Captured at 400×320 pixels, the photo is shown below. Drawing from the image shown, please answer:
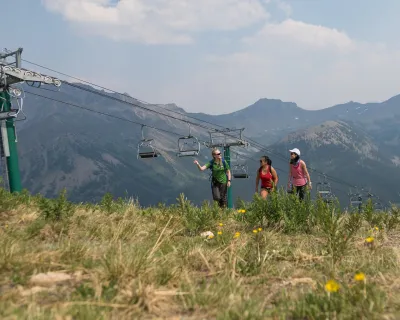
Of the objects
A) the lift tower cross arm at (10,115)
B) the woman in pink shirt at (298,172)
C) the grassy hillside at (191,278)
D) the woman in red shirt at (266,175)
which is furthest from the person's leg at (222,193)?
the lift tower cross arm at (10,115)

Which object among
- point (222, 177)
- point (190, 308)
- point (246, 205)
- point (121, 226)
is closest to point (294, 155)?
point (222, 177)

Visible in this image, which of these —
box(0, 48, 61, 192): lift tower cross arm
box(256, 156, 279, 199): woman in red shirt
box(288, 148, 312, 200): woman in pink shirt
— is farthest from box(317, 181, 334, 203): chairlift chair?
box(0, 48, 61, 192): lift tower cross arm

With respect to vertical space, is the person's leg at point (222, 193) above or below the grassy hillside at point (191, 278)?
below

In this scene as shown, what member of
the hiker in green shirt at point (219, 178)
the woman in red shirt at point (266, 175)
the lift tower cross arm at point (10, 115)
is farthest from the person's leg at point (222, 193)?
the lift tower cross arm at point (10, 115)

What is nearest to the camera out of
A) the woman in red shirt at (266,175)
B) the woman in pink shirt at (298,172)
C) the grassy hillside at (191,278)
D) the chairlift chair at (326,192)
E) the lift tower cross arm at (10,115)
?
the grassy hillside at (191,278)

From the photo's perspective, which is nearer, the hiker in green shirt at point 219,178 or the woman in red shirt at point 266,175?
the woman in red shirt at point 266,175

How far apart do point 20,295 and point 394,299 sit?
8.15ft

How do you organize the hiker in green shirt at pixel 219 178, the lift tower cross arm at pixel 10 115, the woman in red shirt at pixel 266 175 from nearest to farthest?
the woman in red shirt at pixel 266 175
the hiker in green shirt at pixel 219 178
the lift tower cross arm at pixel 10 115

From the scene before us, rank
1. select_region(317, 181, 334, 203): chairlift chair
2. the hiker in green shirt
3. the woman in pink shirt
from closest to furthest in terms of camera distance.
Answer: select_region(317, 181, 334, 203): chairlift chair < the woman in pink shirt < the hiker in green shirt

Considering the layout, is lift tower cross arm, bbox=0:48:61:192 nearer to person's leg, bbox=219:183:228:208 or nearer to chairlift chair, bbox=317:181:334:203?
person's leg, bbox=219:183:228:208

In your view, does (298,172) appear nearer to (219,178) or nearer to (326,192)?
(219,178)

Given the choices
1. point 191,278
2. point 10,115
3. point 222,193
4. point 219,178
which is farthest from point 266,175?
point 10,115

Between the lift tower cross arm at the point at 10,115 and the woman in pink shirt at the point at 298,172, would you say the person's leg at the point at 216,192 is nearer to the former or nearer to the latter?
the woman in pink shirt at the point at 298,172

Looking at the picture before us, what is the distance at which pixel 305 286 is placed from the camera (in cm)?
305
